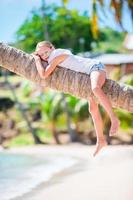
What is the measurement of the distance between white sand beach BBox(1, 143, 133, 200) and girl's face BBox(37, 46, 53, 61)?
5197 mm

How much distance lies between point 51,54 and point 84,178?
29.0ft

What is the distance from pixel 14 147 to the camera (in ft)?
84.7

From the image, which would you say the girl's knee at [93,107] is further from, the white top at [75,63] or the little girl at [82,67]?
the white top at [75,63]

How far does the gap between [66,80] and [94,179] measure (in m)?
8.86

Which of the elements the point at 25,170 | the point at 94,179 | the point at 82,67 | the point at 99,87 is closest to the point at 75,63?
the point at 82,67

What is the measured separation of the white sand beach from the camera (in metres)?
11.2

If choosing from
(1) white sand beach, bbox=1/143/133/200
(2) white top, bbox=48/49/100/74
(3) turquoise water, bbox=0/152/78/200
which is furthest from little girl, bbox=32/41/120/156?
(3) turquoise water, bbox=0/152/78/200

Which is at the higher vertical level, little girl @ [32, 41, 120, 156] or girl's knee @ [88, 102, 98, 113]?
little girl @ [32, 41, 120, 156]

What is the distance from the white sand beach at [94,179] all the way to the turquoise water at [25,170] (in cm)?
35

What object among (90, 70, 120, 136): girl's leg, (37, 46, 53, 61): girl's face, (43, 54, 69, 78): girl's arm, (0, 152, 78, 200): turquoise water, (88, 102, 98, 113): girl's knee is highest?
(37, 46, 53, 61): girl's face

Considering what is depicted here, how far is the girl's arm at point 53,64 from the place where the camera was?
521 cm

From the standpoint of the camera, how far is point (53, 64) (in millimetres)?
5297

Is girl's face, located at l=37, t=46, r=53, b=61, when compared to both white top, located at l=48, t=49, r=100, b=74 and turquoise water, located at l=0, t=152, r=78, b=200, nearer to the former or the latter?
white top, located at l=48, t=49, r=100, b=74

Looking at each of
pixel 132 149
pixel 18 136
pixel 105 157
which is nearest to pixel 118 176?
pixel 105 157
